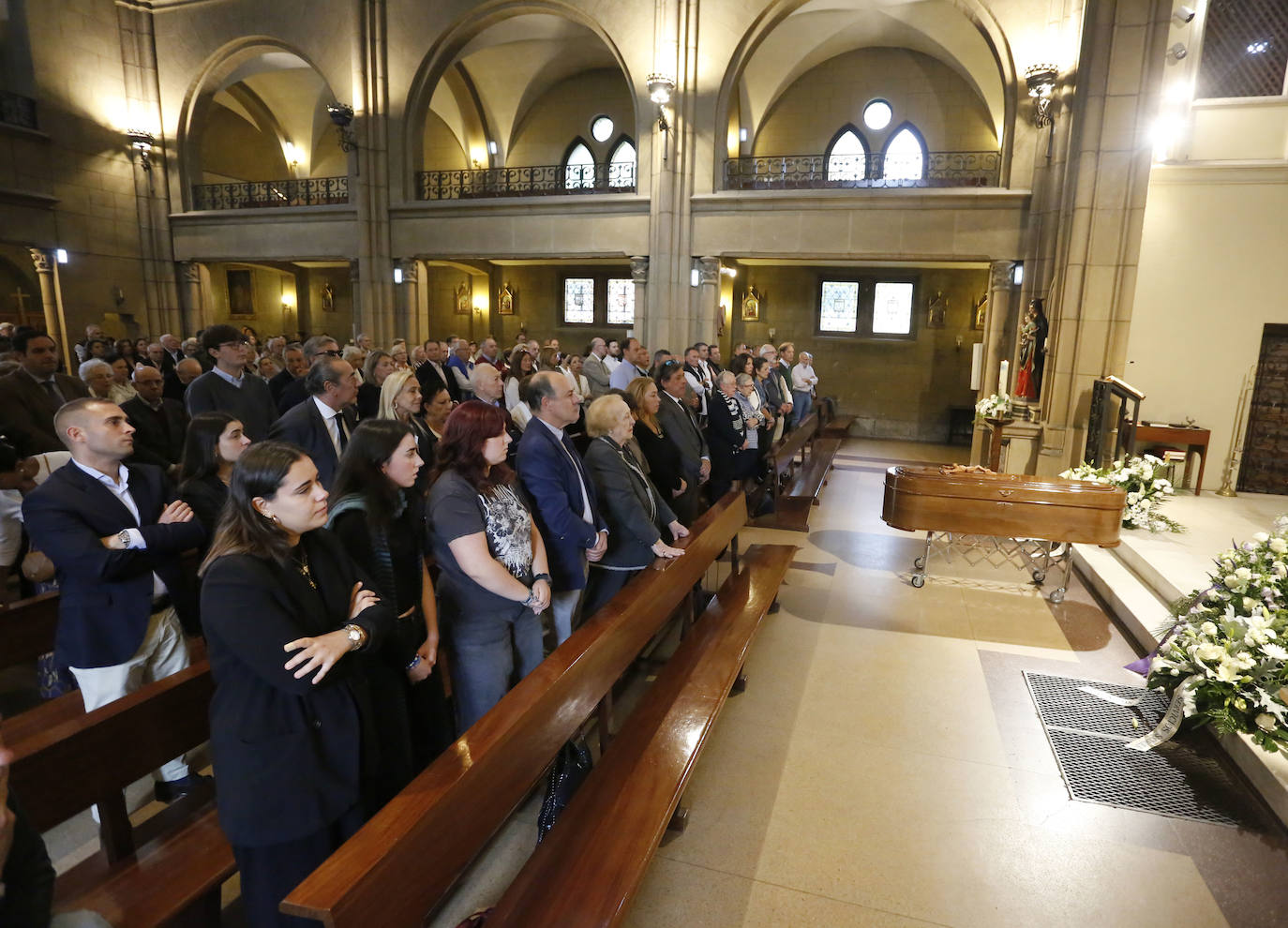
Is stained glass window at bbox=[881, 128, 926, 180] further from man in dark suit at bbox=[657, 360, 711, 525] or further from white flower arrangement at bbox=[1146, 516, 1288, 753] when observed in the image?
white flower arrangement at bbox=[1146, 516, 1288, 753]

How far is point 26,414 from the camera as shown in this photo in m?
4.74

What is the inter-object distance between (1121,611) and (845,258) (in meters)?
7.51

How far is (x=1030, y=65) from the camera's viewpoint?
9.27 m

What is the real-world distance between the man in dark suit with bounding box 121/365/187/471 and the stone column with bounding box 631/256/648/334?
7.65 metres

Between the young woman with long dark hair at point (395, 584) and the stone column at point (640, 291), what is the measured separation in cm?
955

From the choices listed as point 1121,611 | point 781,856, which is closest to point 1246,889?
point 781,856

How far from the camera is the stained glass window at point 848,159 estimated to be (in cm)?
1478

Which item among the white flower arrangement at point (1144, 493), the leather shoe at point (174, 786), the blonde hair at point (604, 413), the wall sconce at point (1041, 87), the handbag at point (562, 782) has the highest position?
the wall sconce at point (1041, 87)

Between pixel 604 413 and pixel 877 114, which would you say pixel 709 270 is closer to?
pixel 877 114

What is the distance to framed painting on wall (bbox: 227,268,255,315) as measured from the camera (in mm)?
18016

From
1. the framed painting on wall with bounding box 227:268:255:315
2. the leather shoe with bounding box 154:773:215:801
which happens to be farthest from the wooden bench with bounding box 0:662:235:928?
the framed painting on wall with bounding box 227:268:255:315

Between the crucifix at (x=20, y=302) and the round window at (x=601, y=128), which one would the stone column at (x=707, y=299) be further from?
the crucifix at (x=20, y=302)

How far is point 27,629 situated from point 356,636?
2275 millimetres

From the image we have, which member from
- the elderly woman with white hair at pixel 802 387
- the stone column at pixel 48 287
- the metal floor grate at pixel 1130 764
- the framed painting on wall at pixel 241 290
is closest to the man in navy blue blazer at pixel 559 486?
the metal floor grate at pixel 1130 764
